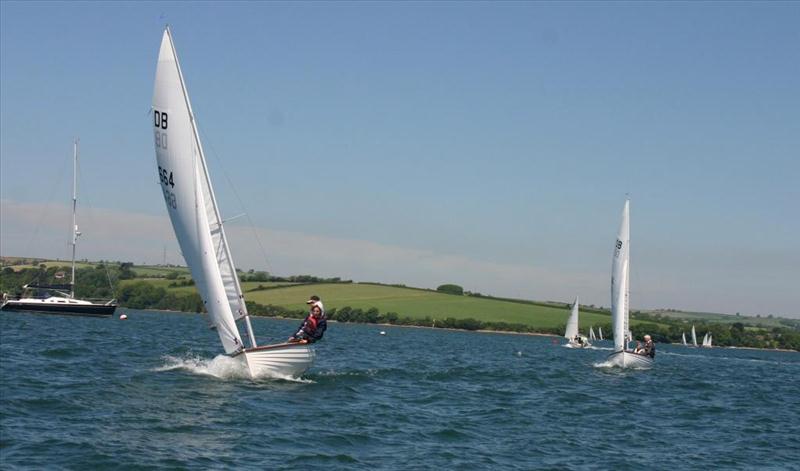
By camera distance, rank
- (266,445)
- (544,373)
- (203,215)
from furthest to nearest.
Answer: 1. (544,373)
2. (203,215)
3. (266,445)

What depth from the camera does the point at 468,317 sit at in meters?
136

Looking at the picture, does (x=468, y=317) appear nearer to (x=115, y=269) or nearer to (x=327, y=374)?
(x=115, y=269)

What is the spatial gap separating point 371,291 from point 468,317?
22.2 metres

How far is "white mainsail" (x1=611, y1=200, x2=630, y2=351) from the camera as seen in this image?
52.1 m

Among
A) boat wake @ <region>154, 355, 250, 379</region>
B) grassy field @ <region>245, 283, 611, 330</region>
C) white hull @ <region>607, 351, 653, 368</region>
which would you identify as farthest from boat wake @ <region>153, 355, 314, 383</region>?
grassy field @ <region>245, 283, 611, 330</region>

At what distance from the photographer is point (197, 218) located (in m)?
26.0

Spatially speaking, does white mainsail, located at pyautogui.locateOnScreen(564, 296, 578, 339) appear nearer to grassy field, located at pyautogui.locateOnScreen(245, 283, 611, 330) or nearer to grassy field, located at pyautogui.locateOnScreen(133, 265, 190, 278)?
grassy field, located at pyautogui.locateOnScreen(245, 283, 611, 330)

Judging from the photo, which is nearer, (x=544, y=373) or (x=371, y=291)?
(x=544, y=373)

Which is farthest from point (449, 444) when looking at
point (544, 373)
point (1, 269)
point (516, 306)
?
point (516, 306)

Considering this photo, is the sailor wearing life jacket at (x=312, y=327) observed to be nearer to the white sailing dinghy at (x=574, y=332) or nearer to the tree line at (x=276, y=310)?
the white sailing dinghy at (x=574, y=332)

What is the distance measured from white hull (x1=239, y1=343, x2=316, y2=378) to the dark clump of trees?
137 meters

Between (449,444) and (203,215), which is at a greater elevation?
(203,215)

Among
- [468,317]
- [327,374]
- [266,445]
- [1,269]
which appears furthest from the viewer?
[468,317]

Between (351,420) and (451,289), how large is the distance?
14742cm
